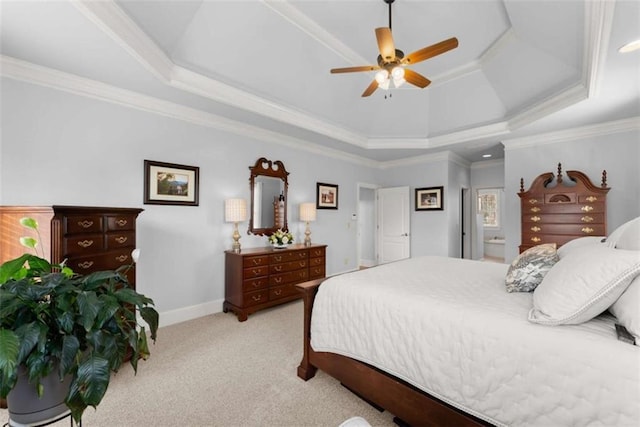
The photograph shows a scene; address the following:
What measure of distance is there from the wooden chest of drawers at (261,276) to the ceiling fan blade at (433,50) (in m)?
2.66

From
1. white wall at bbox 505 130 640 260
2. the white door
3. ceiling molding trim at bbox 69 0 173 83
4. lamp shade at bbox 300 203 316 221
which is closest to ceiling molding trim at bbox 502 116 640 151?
white wall at bbox 505 130 640 260

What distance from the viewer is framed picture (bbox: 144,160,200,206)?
10.2 ft

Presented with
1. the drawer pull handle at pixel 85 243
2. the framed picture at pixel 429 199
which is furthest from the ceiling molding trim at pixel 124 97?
the framed picture at pixel 429 199

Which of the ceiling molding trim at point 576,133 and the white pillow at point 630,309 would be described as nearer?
the white pillow at point 630,309

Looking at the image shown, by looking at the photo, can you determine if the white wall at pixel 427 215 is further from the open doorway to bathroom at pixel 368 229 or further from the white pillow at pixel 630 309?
the white pillow at pixel 630 309

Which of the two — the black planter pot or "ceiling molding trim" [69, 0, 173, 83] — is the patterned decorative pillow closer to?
the black planter pot

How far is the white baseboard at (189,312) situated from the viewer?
10.5ft

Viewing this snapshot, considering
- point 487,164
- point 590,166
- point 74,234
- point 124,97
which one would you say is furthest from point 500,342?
point 487,164

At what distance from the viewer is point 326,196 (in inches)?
207

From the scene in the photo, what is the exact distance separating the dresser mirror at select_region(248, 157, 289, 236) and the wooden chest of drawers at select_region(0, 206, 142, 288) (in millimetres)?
1850

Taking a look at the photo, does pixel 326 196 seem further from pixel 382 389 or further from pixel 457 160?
pixel 382 389

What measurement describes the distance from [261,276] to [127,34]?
107 inches

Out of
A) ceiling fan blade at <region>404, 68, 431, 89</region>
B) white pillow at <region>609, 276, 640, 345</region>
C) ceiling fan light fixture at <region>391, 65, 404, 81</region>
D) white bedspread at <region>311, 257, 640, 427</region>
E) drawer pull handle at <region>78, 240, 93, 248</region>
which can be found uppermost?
ceiling fan blade at <region>404, 68, 431, 89</region>

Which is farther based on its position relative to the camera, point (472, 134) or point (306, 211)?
point (472, 134)
